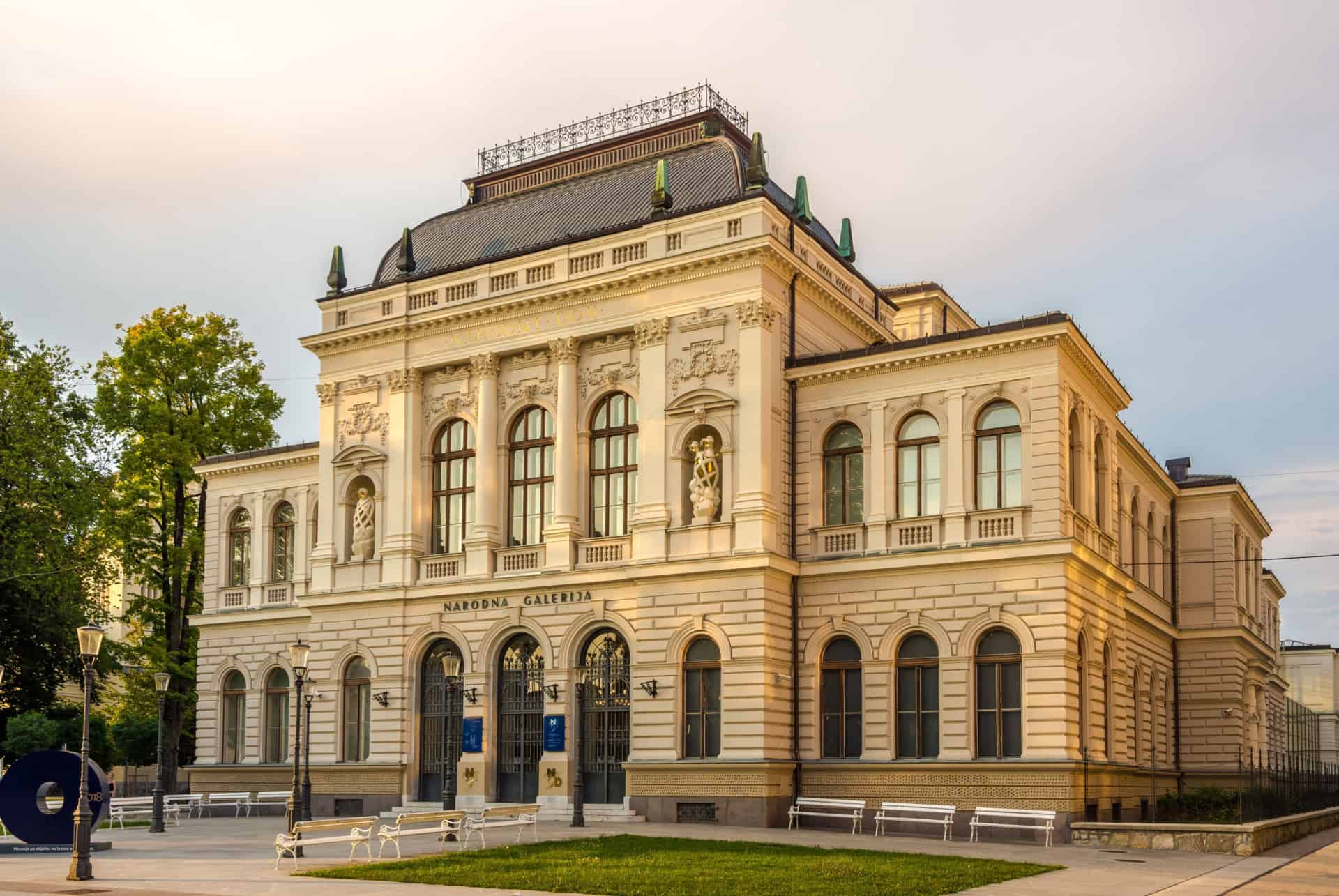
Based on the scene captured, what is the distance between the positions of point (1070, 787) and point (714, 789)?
861cm

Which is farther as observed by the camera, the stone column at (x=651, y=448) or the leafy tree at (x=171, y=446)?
the leafy tree at (x=171, y=446)

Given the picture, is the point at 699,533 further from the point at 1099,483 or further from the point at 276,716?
the point at 276,716

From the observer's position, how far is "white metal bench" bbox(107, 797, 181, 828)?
40.1 meters

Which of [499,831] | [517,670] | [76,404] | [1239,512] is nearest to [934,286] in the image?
[1239,512]

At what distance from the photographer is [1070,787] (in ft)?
110

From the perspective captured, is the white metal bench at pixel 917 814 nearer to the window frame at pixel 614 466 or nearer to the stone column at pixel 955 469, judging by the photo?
the stone column at pixel 955 469

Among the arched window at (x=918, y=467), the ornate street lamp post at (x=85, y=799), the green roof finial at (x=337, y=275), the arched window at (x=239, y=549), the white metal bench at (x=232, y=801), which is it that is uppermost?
the green roof finial at (x=337, y=275)

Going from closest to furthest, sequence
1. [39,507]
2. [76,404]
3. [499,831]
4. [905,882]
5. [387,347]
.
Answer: [905,882] → [499,831] → [387,347] → [39,507] → [76,404]

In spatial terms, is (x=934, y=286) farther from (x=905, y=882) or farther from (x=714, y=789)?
(x=905, y=882)

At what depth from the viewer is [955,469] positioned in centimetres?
3641

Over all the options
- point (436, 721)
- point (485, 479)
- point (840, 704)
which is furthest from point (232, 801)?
point (840, 704)

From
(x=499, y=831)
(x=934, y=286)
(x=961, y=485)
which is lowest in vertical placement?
(x=499, y=831)

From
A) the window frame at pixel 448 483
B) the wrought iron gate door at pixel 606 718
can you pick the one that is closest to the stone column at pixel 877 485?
the wrought iron gate door at pixel 606 718

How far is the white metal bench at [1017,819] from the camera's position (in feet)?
107
